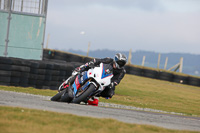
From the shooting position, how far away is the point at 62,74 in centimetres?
1831

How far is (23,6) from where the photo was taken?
1967cm

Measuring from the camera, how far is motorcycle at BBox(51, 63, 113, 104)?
35.1 ft

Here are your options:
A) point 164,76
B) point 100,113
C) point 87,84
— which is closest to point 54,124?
point 100,113

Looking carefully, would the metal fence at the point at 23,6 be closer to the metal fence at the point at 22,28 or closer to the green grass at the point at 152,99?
the metal fence at the point at 22,28

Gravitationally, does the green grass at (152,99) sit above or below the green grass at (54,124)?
below

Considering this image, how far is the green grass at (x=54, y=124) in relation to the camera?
5.81 metres

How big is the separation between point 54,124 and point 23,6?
46.6ft

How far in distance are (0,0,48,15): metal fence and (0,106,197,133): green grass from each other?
1278cm

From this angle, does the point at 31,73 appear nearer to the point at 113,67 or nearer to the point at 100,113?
the point at 113,67

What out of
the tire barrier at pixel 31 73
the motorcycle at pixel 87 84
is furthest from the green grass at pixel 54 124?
the tire barrier at pixel 31 73

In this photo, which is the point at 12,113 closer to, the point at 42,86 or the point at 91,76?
the point at 91,76

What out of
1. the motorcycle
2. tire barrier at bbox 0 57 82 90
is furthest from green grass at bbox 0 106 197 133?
tire barrier at bbox 0 57 82 90

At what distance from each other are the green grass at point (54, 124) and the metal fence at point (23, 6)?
503 inches

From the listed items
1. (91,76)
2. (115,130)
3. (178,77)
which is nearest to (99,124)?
Answer: (115,130)
